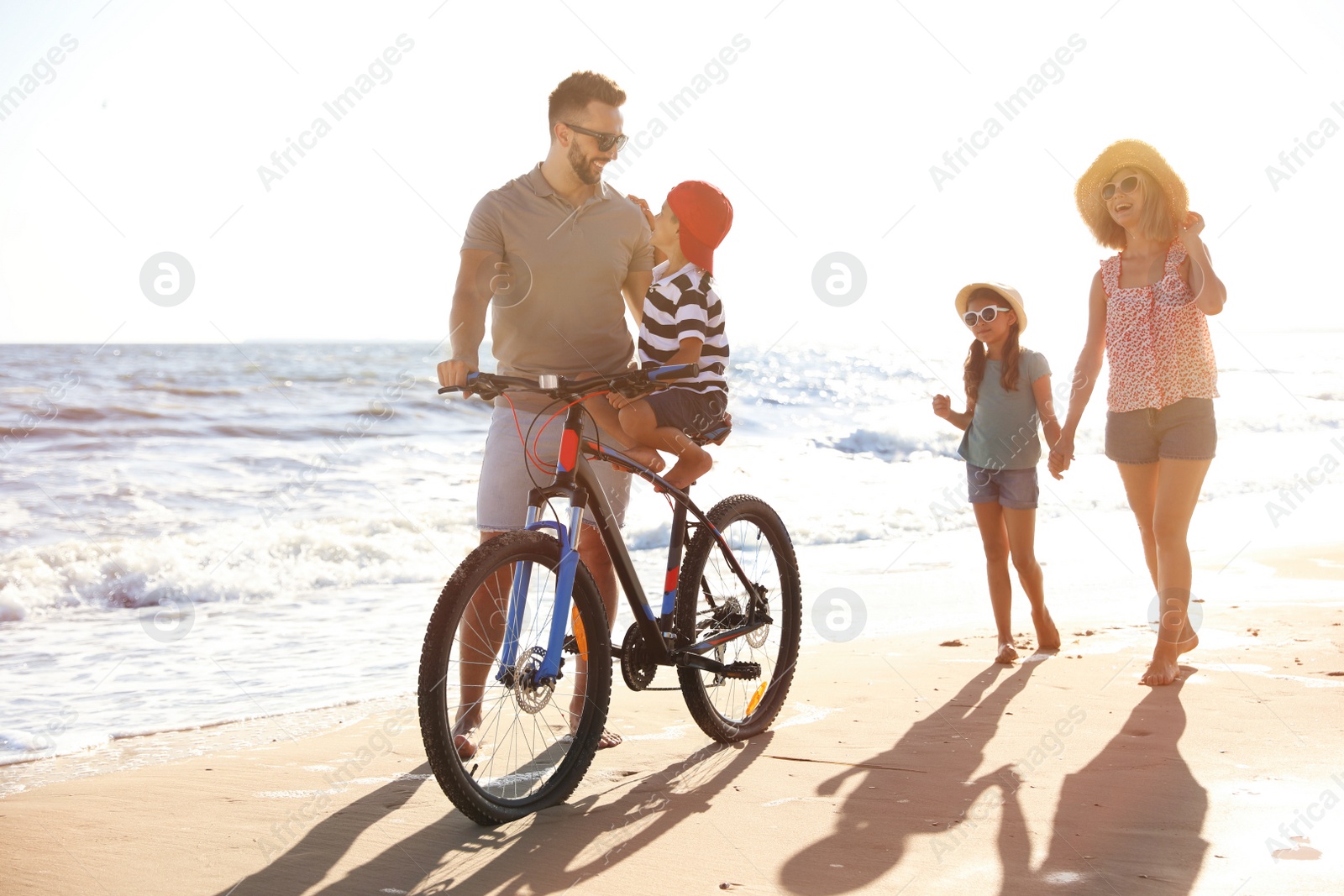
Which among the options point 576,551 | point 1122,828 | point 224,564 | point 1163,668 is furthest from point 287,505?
point 1122,828

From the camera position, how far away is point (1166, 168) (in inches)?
157

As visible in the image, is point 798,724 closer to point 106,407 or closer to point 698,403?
point 698,403

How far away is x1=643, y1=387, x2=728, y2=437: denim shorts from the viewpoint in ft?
10.6

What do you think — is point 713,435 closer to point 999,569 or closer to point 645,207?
point 645,207

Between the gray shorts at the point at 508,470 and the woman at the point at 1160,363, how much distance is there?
2.08 metres

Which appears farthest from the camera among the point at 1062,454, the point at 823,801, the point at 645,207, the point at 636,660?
the point at 1062,454

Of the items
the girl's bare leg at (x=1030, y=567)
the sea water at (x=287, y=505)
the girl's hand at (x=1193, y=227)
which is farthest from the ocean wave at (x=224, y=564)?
the girl's hand at (x=1193, y=227)

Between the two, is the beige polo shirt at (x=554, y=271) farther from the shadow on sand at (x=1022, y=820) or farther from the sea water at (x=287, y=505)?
the sea water at (x=287, y=505)

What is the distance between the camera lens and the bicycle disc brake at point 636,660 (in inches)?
122

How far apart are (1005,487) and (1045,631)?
678mm

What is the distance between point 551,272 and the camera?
325cm

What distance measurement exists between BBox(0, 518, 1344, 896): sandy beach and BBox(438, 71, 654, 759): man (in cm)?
63

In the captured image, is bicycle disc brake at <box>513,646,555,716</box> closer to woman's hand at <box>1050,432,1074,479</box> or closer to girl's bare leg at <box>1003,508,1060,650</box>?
woman's hand at <box>1050,432,1074,479</box>

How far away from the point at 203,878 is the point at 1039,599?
11.6 feet
